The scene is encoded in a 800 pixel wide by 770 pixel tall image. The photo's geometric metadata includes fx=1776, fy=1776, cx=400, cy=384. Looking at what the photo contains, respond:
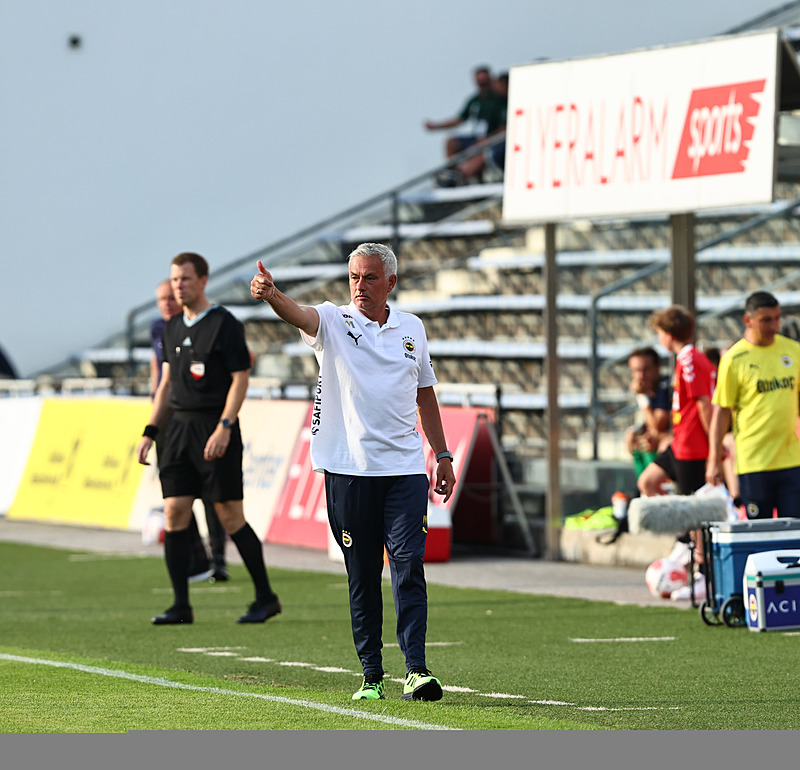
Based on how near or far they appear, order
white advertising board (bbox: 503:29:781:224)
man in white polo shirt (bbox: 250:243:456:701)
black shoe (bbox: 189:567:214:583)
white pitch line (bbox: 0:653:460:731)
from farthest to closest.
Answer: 1. black shoe (bbox: 189:567:214:583)
2. white advertising board (bbox: 503:29:781:224)
3. man in white polo shirt (bbox: 250:243:456:701)
4. white pitch line (bbox: 0:653:460:731)

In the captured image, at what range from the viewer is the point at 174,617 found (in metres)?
10.2

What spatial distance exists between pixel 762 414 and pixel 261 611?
311cm

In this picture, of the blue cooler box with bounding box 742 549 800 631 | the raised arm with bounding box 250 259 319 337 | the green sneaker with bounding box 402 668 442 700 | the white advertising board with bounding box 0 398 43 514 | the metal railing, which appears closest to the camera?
the raised arm with bounding box 250 259 319 337

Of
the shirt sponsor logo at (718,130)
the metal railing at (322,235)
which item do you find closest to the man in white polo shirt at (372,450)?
the shirt sponsor logo at (718,130)

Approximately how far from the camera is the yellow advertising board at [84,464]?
17547mm

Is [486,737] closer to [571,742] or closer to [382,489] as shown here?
[571,742]

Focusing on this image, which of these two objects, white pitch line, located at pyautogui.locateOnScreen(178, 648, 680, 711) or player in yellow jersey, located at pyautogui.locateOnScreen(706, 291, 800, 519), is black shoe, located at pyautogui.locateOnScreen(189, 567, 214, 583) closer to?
white pitch line, located at pyautogui.locateOnScreen(178, 648, 680, 711)

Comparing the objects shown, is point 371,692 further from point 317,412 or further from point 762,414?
point 762,414

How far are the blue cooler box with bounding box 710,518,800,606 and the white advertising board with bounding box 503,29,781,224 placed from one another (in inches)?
104

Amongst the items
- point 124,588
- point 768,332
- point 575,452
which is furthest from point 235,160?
point 768,332

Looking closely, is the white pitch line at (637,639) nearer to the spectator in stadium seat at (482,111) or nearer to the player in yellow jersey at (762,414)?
the player in yellow jersey at (762,414)

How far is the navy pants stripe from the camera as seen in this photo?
22.9 ft

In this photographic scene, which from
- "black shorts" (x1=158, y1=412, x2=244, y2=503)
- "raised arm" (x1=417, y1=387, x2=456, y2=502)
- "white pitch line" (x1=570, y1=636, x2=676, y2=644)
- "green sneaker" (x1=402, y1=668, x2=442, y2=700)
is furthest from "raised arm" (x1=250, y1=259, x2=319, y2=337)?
"black shorts" (x1=158, y1=412, x2=244, y2=503)

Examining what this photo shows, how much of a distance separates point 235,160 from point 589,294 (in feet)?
27.9
